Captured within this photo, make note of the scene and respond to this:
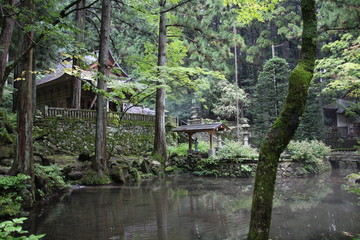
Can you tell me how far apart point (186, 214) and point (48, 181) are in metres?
4.48

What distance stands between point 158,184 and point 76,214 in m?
5.30

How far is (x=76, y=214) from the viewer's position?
21.4 feet

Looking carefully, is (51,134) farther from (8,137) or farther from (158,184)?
(158,184)

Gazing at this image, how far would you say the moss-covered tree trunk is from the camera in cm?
337

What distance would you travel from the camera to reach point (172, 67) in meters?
12.9

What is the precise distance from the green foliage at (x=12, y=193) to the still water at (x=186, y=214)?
501 mm

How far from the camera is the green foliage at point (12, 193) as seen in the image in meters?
5.77

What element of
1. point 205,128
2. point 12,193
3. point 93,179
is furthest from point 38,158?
point 205,128

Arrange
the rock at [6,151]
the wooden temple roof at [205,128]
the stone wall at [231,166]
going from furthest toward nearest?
the wooden temple roof at [205,128]
the stone wall at [231,166]
the rock at [6,151]

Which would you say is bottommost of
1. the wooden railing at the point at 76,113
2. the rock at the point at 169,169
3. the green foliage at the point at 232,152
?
the rock at the point at 169,169

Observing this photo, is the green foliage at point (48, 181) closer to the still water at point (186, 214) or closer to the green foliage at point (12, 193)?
the still water at point (186, 214)

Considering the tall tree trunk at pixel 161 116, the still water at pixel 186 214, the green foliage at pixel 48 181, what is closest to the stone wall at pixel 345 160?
the still water at pixel 186 214

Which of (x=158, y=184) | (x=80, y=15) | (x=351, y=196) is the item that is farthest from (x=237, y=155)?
(x=80, y=15)

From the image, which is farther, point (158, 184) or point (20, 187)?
point (158, 184)
